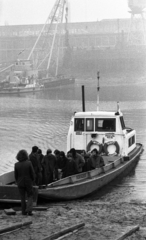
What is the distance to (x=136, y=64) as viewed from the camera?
131000mm

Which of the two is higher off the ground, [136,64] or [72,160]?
[136,64]

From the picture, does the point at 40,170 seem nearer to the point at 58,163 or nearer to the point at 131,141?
the point at 58,163

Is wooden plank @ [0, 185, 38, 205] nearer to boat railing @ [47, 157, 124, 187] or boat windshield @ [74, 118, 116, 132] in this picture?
boat railing @ [47, 157, 124, 187]

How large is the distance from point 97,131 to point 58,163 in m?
4.58

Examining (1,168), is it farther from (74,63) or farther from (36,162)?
(74,63)

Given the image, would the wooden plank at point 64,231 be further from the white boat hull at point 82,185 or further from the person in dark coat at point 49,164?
the person in dark coat at point 49,164

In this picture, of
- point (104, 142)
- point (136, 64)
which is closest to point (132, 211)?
point (104, 142)

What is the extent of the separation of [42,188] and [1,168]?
9554 mm

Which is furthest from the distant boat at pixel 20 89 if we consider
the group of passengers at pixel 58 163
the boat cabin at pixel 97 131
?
the group of passengers at pixel 58 163

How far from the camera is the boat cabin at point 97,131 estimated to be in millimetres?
21922

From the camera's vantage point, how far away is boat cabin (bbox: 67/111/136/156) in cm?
2192

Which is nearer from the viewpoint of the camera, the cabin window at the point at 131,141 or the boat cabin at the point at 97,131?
the boat cabin at the point at 97,131

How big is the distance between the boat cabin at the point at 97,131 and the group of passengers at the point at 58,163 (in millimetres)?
2651

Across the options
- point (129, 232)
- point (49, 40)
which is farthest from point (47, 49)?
point (129, 232)
